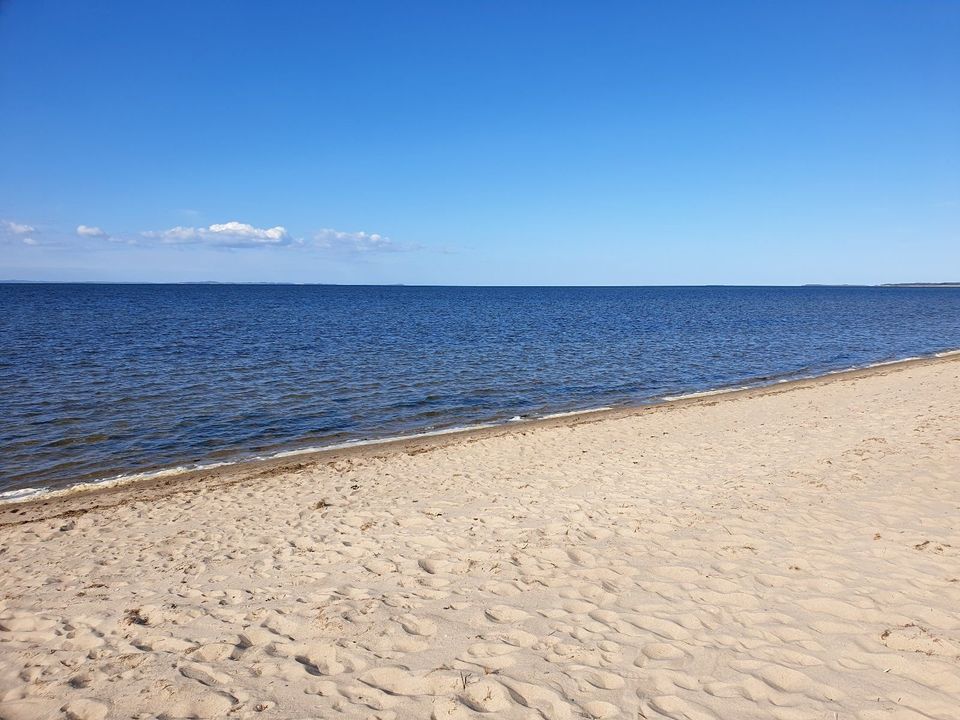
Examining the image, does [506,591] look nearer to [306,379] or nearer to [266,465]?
[266,465]

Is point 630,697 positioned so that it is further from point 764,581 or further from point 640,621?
point 764,581

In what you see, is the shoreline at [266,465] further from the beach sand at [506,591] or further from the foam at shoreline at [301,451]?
the beach sand at [506,591]

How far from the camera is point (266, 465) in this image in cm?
1257

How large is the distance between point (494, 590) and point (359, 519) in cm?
324

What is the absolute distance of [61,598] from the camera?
635 centimetres

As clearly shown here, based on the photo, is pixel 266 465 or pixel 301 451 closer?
pixel 266 465

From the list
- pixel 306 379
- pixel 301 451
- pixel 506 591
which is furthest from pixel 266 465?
pixel 306 379

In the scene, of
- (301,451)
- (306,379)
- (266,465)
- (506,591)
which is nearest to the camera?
(506,591)

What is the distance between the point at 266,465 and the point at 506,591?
811cm

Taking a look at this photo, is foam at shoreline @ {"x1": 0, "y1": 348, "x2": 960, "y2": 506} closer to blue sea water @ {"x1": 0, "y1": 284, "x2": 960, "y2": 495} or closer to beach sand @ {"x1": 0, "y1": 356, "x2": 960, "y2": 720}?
blue sea water @ {"x1": 0, "y1": 284, "x2": 960, "y2": 495}

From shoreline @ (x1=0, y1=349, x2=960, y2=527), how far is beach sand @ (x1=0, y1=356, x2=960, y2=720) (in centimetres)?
16

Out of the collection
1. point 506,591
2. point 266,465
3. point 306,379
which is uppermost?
point 506,591

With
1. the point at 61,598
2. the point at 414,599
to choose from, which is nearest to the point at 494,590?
the point at 414,599

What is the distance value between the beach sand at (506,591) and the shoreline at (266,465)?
164mm
